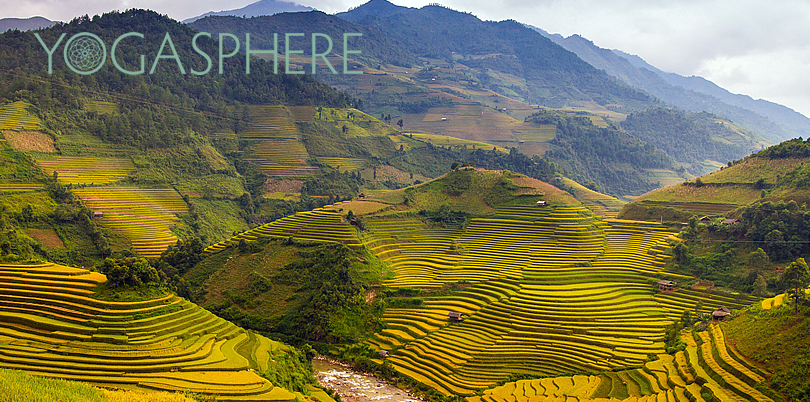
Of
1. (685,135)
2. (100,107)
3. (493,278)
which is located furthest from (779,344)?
(685,135)

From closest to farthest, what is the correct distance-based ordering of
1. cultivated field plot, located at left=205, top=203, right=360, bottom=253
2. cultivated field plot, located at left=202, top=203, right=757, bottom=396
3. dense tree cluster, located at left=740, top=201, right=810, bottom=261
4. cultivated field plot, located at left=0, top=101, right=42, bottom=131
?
cultivated field plot, located at left=202, top=203, right=757, bottom=396 < dense tree cluster, located at left=740, top=201, right=810, bottom=261 < cultivated field plot, located at left=205, top=203, right=360, bottom=253 < cultivated field plot, located at left=0, top=101, right=42, bottom=131

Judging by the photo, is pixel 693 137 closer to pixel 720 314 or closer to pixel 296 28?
pixel 296 28

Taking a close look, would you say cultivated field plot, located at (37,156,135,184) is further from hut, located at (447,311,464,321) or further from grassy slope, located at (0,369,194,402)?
grassy slope, located at (0,369,194,402)

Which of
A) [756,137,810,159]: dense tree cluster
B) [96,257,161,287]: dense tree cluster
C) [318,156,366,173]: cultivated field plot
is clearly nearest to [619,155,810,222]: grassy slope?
[756,137,810,159]: dense tree cluster

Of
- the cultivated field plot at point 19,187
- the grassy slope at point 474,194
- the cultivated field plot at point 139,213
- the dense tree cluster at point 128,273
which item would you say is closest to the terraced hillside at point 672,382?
Answer: the dense tree cluster at point 128,273

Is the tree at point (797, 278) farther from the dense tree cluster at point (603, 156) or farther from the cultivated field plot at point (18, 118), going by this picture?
the dense tree cluster at point (603, 156)
